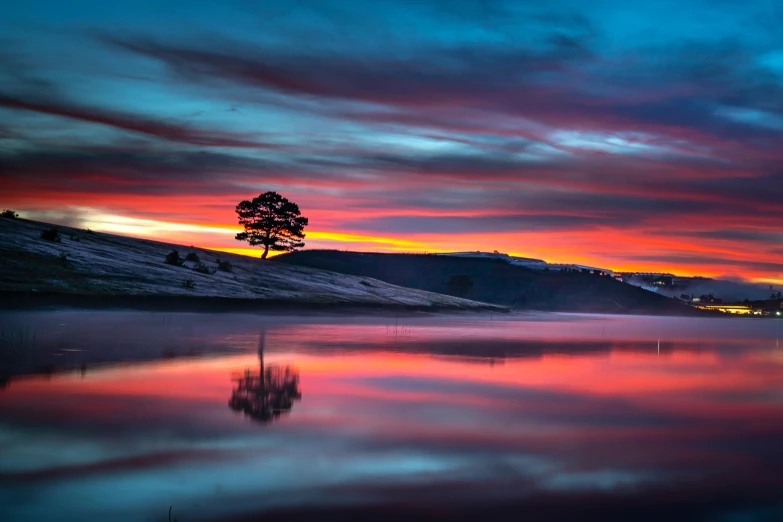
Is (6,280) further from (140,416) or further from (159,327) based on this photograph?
(140,416)

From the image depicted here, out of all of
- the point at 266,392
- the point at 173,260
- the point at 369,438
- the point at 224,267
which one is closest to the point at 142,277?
the point at 173,260

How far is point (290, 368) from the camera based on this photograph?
24.9 meters

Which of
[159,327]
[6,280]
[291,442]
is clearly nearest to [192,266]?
[6,280]

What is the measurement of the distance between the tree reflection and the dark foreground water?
0.08 meters

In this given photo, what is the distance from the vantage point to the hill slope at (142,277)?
4666cm

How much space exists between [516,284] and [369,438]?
175584mm

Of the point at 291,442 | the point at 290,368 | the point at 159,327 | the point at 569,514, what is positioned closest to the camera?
the point at 569,514

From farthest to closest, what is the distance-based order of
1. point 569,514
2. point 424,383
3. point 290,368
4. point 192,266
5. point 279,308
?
point 192,266, point 279,308, point 290,368, point 424,383, point 569,514

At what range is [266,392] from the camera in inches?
765

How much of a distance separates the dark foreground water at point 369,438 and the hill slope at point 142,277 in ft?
60.6

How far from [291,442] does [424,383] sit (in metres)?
9.83

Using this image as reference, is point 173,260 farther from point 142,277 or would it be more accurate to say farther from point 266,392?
point 266,392

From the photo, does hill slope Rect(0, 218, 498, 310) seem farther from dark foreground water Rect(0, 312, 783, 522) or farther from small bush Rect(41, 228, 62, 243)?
dark foreground water Rect(0, 312, 783, 522)

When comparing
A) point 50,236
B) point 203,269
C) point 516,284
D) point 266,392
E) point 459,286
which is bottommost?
point 266,392
